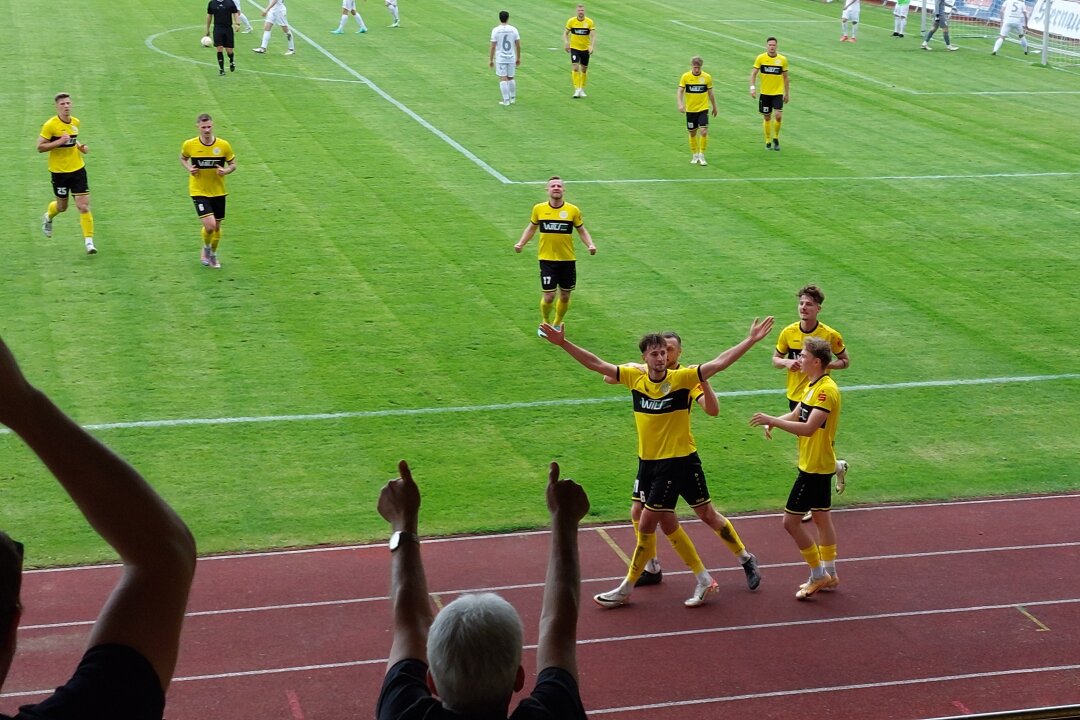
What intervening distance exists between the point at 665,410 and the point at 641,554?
122 centimetres

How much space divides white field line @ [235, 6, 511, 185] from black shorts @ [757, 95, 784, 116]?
247 inches

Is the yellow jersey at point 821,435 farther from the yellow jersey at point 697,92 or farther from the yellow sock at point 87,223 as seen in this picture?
the yellow jersey at point 697,92

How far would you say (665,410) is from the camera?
10711 millimetres

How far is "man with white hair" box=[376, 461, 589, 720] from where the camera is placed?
10.7 feet

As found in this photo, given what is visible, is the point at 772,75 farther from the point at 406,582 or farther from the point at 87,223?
the point at 406,582

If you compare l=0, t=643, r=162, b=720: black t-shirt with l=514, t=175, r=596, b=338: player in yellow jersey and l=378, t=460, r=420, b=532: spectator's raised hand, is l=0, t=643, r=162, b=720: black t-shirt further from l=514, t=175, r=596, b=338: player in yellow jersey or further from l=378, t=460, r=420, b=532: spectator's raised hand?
l=514, t=175, r=596, b=338: player in yellow jersey

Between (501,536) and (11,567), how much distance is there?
32.9 ft

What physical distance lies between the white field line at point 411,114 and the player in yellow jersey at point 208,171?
6821 mm

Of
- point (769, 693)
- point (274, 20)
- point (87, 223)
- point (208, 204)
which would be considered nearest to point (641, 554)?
point (769, 693)

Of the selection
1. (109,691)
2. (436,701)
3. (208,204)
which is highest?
(109,691)

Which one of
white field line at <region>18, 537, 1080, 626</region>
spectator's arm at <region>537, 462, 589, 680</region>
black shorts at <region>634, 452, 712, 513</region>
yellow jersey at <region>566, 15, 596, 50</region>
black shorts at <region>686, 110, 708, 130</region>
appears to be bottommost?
white field line at <region>18, 537, 1080, 626</region>

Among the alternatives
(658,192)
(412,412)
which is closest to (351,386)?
(412,412)

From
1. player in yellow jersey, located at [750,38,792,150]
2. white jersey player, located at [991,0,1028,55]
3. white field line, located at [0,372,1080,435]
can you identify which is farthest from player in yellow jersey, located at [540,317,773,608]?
white jersey player, located at [991,0,1028,55]

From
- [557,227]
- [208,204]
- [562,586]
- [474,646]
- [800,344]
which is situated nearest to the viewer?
[474,646]
